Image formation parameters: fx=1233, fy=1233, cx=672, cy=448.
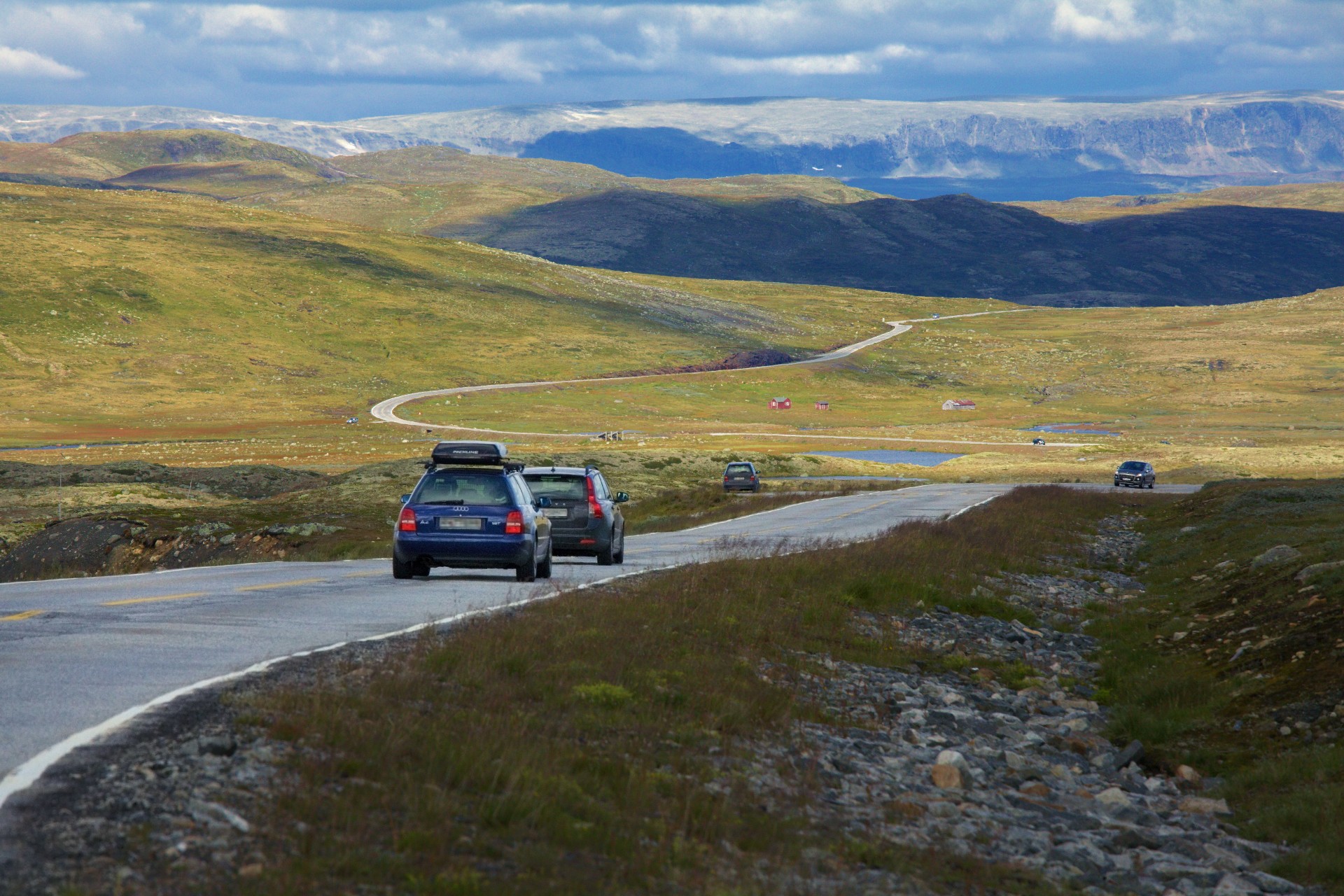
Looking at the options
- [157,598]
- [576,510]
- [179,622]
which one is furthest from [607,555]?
[179,622]

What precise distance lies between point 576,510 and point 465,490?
5.70m

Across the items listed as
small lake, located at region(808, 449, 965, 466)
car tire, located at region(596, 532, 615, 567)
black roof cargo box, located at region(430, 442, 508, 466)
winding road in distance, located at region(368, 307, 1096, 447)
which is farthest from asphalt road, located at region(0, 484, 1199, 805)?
winding road in distance, located at region(368, 307, 1096, 447)

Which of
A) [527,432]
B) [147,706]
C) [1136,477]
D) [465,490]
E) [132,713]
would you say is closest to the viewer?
[132,713]

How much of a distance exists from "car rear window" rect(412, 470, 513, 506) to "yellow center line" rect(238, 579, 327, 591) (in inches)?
94.7

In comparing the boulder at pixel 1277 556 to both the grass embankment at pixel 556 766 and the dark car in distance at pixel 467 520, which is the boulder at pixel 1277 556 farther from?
the dark car in distance at pixel 467 520

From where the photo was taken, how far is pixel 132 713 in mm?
9445

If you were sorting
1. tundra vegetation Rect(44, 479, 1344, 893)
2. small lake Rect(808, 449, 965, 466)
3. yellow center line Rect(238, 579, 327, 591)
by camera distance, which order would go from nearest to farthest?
tundra vegetation Rect(44, 479, 1344, 893) → yellow center line Rect(238, 579, 327, 591) → small lake Rect(808, 449, 965, 466)

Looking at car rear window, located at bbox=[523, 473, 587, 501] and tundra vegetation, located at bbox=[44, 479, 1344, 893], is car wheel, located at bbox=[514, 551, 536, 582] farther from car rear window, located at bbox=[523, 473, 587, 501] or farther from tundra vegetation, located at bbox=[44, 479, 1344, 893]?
car rear window, located at bbox=[523, 473, 587, 501]

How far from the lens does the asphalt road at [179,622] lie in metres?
9.66

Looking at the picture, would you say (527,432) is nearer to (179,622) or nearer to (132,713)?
(179,622)

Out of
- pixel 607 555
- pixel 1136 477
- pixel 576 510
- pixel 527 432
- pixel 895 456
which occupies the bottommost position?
pixel 895 456

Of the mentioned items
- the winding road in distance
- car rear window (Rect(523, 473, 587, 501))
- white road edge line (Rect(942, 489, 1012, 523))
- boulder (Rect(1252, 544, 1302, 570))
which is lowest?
the winding road in distance

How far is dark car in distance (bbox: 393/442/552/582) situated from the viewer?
2058cm

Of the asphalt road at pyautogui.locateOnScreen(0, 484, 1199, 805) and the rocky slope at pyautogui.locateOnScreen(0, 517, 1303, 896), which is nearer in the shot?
the rocky slope at pyautogui.locateOnScreen(0, 517, 1303, 896)
